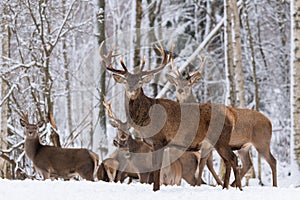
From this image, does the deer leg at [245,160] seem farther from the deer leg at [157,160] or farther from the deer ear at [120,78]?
the deer ear at [120,78]

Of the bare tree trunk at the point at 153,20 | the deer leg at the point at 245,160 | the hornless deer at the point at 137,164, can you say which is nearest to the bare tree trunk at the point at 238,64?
the hornless deer at the point at 137,164

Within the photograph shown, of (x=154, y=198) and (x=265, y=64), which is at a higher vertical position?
(x=265, y=64)

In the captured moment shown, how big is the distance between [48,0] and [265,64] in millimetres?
10516

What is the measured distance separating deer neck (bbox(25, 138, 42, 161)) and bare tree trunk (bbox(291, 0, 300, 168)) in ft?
17.2

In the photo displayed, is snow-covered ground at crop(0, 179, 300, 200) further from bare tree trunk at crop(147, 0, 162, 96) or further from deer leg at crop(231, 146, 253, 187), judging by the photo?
bare tree trunk at crop(147, 0, 162, 96)

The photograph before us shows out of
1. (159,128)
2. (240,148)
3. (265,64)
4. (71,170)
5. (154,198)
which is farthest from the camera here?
(265,64)

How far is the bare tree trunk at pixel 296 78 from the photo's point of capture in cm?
1180

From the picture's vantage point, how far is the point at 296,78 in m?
11.9

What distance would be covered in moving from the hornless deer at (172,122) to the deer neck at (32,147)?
4534 millimetres

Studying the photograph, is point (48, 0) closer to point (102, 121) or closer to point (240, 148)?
point (102, 121)

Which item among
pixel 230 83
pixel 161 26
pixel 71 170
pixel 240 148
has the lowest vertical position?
pixel 71 170

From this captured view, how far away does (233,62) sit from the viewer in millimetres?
16094

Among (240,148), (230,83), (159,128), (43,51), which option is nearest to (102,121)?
(43,51)

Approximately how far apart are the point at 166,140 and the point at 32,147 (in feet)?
16.4
